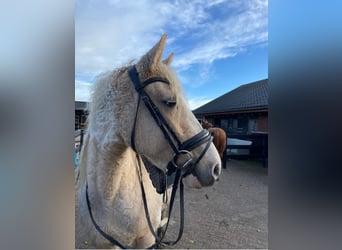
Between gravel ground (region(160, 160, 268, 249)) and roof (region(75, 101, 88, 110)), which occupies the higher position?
roof (region(75, 101, 88, 110))

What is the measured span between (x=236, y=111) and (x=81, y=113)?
728 millimetres

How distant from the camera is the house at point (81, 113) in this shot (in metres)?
0.74

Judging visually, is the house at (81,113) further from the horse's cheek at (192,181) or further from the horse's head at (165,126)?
the horse's cheek at (192,181)

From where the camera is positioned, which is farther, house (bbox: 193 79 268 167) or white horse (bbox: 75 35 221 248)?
house (bbox: 193 79 268 167)

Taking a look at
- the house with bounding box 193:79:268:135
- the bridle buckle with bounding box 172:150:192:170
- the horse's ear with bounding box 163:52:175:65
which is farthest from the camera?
the house with bounding box 193:79:268:135

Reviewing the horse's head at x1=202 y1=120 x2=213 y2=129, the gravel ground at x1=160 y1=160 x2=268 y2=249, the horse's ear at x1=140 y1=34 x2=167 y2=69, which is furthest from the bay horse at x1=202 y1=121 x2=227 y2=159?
the horse's ear at x1=140 y1=34 x2=167 y2=69

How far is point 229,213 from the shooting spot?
1158 mm

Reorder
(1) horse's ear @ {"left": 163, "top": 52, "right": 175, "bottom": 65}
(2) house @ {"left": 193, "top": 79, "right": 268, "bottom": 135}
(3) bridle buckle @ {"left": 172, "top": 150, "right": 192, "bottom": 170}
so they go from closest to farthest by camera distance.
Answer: (3) bridle buckle @ {"left": 172, "top": 150, "right": 192, "bottom": 170}
(1) horse's ear @ {"left": 163, "top": 52, "right": 175, "bottom": 65}
(2) house @ {"left": 193, "top": 79, "right": 268, "bottom": 135}

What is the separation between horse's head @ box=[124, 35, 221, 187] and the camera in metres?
0.65

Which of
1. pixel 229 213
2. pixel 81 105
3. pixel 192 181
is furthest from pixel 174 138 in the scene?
pixel 229 213

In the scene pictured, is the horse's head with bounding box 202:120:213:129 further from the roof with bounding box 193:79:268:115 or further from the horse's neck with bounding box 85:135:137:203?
the horse's neck with bounding box 85:135:137:203

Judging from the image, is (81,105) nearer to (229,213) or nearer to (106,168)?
(106,168)

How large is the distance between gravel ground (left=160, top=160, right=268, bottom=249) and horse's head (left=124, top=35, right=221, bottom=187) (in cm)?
24
